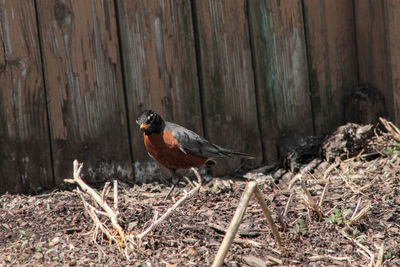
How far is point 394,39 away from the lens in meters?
5.48

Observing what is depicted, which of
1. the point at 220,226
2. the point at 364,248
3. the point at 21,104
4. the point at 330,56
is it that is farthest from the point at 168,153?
the point at 364,248

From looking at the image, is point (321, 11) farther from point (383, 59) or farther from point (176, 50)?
point (176, 50)

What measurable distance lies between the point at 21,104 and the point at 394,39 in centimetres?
323

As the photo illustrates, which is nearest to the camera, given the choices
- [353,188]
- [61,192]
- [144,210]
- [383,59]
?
[144,210]

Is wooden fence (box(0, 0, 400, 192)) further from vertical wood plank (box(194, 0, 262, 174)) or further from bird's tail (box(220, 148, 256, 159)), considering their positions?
bird's tail (box(220, 148, 256, 159))

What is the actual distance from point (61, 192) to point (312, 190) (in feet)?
6.43

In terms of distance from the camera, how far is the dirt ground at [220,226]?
338 centimetres

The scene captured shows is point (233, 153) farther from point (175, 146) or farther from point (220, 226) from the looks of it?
point (220, 226)

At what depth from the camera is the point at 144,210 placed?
411 cm

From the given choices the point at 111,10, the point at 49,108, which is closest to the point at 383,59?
the point at 111,10

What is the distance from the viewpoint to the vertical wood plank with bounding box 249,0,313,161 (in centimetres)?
553

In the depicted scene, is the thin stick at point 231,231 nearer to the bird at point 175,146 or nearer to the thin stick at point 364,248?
the thin stick at point 364,248

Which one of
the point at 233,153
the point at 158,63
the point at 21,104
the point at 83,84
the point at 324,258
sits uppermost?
the point at 158,63

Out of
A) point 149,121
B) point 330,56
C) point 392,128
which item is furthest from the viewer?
point 330,56
